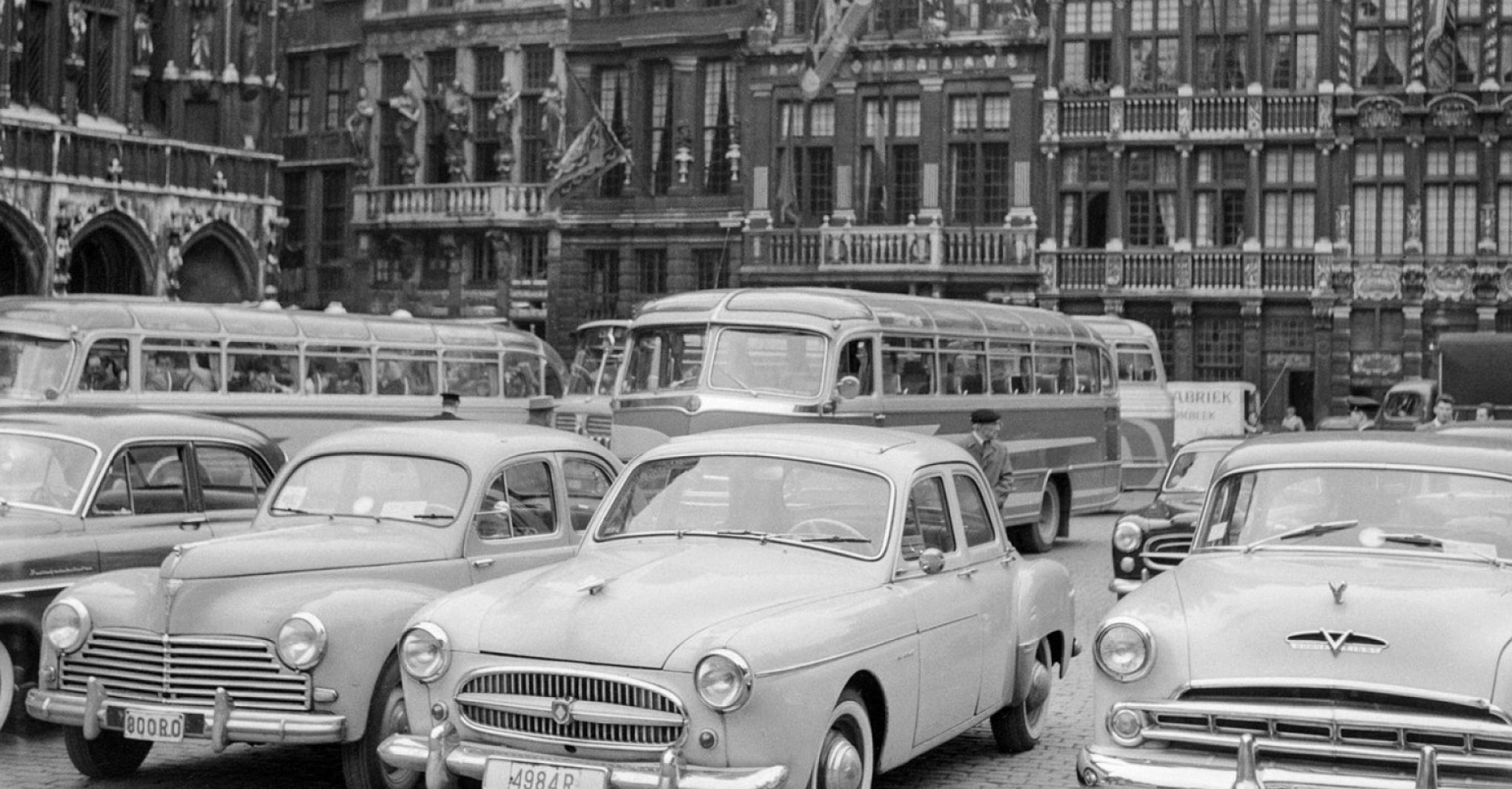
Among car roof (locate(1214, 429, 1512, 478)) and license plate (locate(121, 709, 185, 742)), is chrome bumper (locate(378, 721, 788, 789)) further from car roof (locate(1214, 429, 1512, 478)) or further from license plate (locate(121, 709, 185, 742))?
car roof (locate(1214, 429, 1512, 478))

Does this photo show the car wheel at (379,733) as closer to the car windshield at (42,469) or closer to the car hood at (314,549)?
the car hood at (314,549)

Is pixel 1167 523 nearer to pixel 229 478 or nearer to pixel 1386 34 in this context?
pixel 229 478

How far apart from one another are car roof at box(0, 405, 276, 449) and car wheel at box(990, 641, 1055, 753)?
508cm

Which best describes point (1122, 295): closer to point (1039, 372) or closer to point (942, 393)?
point (1039, 372)

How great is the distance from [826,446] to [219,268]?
109 feet

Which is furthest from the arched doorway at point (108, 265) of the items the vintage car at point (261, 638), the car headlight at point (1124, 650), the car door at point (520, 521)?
the car headlight at point (1124, 650)

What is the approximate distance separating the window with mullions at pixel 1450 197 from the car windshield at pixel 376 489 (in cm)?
3270

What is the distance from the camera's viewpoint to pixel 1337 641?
7379 millimetres

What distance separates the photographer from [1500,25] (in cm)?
3900

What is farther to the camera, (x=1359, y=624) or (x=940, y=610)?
(x=940, y=610)

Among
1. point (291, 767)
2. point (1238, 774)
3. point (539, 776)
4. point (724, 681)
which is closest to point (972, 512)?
point (724, 681)

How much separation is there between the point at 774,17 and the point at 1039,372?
825 inches

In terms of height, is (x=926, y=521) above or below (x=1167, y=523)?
above

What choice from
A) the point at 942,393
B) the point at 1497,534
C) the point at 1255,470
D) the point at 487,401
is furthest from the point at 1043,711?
the point at 487,401
